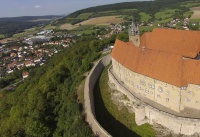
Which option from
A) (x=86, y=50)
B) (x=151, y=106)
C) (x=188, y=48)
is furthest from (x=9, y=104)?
(x=188, y=48)

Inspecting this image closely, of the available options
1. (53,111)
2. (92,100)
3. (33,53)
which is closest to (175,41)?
(92,100)

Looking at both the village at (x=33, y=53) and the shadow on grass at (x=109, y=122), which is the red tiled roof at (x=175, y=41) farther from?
the village at (x=33, y=53)

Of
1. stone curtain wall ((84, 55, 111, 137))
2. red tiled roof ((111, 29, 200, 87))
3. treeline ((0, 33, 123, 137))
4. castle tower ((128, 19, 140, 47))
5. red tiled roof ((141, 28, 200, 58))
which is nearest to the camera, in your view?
stone curtain wall ((84, 55, 111, 137))

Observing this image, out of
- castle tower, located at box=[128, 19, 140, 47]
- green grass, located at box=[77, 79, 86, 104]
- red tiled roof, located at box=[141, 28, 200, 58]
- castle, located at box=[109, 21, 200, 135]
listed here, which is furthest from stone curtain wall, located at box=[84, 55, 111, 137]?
red tiled roof, located at box=[141, 28, 200, 58]

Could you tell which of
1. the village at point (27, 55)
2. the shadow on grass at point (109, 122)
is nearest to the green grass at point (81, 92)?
the shadow on grass at point (109, 122)

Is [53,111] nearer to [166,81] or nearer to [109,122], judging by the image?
[109,122]

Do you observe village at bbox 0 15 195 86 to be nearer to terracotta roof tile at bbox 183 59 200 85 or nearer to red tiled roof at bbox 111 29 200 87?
red tiled roof at bbox 111 29 200 87
